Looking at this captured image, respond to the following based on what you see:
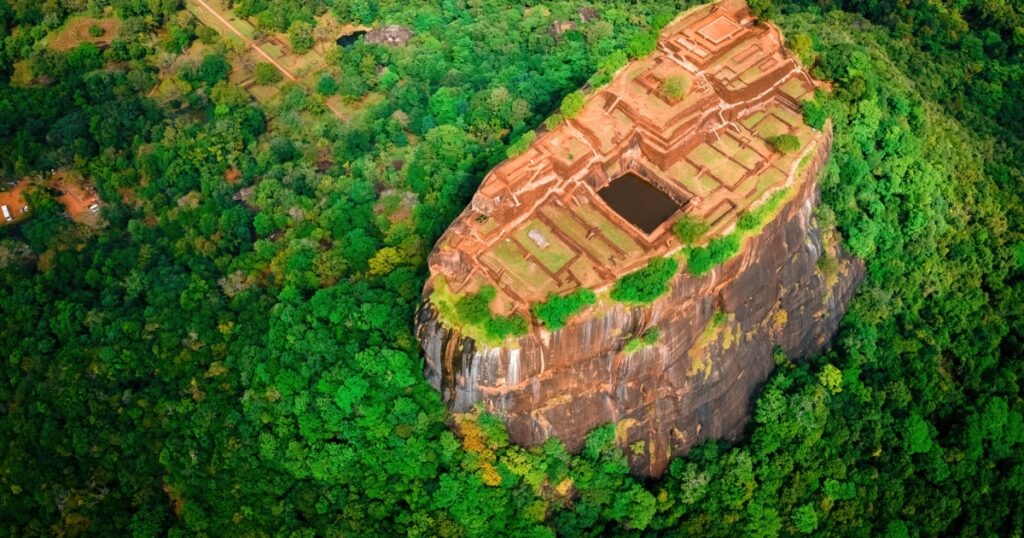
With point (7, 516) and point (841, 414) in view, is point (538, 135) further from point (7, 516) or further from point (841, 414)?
point (7, 516)

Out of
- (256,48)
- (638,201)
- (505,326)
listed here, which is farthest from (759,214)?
(256,48)

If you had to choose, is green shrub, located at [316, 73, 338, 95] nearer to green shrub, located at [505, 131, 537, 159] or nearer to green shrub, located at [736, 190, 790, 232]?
green shrub, located at [505, 131, 537, 159]

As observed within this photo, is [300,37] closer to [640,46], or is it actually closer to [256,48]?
[256,48]

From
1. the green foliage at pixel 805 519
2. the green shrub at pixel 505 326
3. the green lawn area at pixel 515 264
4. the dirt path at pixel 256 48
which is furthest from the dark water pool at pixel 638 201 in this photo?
the dirt path at pixel 256 48

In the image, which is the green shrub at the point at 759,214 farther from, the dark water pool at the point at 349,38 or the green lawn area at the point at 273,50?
the green lawn area at the point at 273,50

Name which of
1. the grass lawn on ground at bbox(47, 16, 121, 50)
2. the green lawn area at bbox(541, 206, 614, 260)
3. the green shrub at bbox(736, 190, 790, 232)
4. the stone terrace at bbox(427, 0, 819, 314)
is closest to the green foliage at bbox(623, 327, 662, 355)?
the stone terrace at bbox(427, 0, 819, 314)

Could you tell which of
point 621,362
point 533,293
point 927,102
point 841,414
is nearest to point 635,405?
point 621,362
